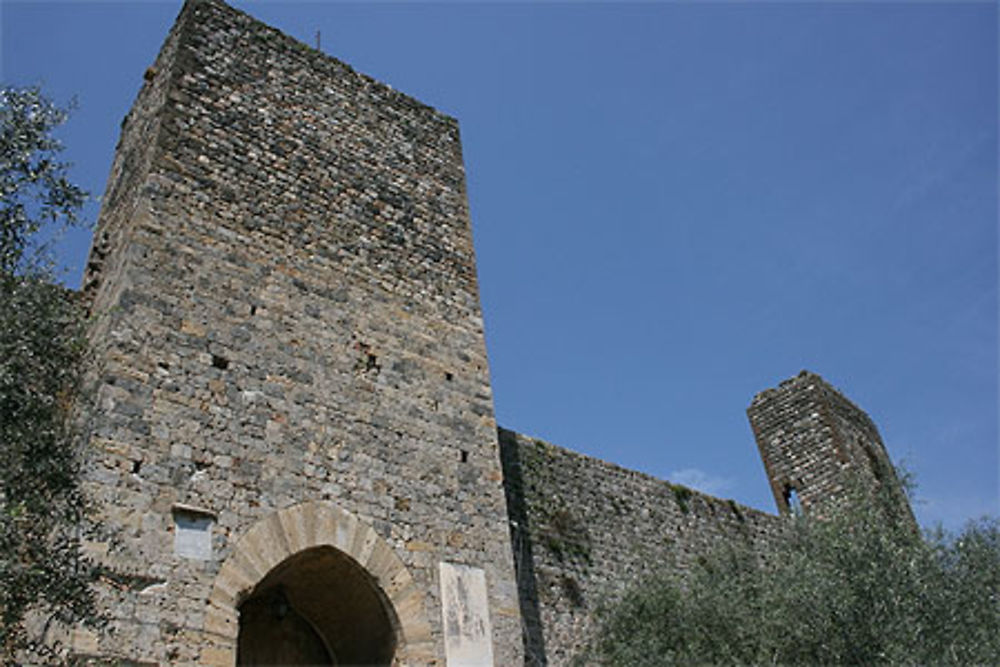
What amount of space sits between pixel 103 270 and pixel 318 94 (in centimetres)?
329

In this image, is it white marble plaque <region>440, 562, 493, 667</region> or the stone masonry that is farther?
white marble plaque <region>440, 562, 493, 667</region>

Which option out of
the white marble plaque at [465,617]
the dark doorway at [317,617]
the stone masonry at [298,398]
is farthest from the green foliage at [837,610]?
the dark doorway at [317,617]

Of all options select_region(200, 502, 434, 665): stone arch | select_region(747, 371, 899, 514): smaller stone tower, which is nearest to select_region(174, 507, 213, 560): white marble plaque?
select_region(200, 502, 434, 665): stone arch

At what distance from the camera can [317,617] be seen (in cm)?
859

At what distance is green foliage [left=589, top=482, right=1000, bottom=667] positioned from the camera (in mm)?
10062

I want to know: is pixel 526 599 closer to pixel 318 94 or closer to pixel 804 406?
pixel 318 94

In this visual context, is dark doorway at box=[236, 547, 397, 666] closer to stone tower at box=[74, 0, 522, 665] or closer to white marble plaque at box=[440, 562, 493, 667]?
stone tower at box=[74, 0, 522, 665]

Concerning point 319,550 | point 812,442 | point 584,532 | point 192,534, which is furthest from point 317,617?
point 812,442

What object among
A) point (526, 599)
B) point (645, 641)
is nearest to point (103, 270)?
point (526, 599)

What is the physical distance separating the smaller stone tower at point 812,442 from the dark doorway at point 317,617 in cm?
955

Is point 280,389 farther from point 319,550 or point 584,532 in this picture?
point 584,532

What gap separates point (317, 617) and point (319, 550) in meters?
1.17

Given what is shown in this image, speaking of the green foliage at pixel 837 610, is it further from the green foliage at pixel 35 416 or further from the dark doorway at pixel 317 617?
the green foliage at pixel 35 416

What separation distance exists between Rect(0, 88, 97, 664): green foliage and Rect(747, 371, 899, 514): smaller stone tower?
1225cm
